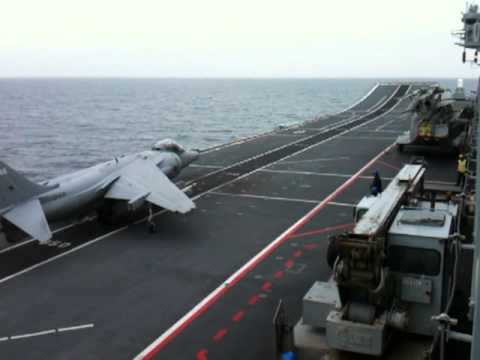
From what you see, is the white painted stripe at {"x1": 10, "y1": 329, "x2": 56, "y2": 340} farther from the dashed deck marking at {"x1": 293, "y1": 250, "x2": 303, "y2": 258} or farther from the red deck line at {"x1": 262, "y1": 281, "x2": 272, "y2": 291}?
the dashed deck marking at {"x1": 293, "y1": 250, "x2": 303, "y2": 258}

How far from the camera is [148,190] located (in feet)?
72.6

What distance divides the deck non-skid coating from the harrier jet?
127cm

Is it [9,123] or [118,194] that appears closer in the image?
[118,194]

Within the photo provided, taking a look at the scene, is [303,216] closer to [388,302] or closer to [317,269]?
[317,269]

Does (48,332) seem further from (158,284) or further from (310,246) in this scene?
(310,246)

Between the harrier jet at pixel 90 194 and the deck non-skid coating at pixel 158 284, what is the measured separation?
4.16 feet

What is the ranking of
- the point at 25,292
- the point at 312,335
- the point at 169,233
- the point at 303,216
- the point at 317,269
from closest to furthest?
the point at 312,335 → the point at 25,292 → the point at 317,269 → the point at 169,233 → the point at 303,216

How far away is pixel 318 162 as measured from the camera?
37.0 metres

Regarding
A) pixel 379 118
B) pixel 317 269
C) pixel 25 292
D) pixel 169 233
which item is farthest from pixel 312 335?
pixel 379 118

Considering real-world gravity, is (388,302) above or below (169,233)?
above

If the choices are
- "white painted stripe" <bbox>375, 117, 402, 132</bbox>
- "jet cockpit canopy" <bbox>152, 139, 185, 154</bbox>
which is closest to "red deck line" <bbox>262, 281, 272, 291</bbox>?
"jet cockpit canopy" <bbox>152, 139, 185, 154</bbox>

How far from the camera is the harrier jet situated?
18.2 meters

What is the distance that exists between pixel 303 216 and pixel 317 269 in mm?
6449

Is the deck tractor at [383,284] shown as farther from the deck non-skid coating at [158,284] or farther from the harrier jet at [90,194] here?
the harrier jet at [90,194]
